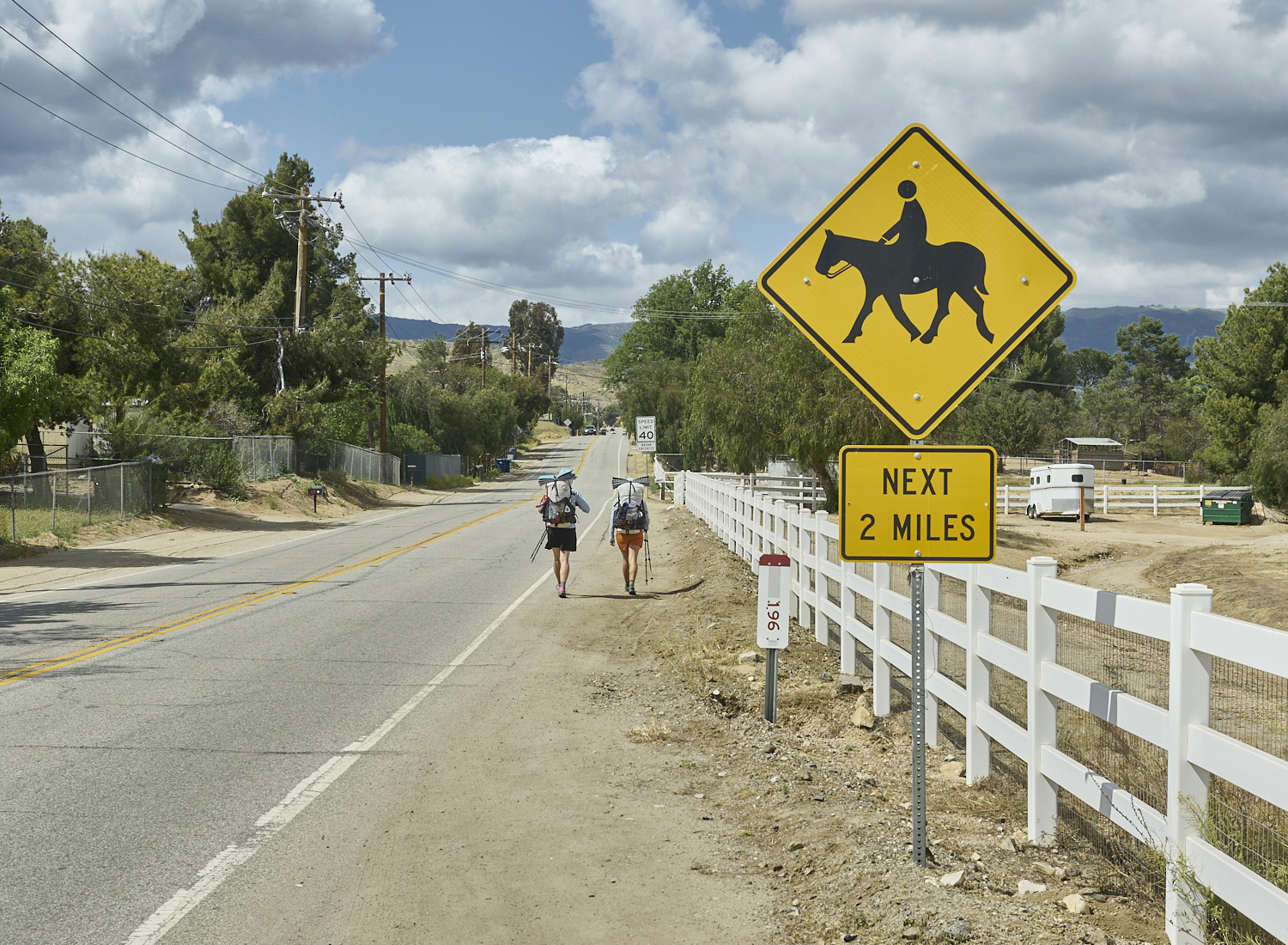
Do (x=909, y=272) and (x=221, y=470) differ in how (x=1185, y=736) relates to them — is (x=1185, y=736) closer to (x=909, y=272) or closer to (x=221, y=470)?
(x=909, y=272)

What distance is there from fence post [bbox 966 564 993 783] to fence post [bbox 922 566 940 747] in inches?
25.4

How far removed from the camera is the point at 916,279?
492 cm

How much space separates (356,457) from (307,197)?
12.9 metres

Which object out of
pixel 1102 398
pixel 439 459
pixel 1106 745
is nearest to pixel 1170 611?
pixel 1106 745

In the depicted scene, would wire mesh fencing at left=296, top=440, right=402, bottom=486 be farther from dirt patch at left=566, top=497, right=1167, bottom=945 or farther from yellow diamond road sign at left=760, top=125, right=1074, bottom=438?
yellow diamond road sign at left=760, top=125, right=1074, bottom=438

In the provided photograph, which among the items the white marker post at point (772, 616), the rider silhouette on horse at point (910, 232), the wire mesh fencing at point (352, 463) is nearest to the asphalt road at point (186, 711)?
the white marker post at point (772, 616)

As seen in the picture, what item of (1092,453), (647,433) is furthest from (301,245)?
(1092,453)

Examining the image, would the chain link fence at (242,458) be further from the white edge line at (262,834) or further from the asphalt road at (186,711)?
the white edge line at (262,834)

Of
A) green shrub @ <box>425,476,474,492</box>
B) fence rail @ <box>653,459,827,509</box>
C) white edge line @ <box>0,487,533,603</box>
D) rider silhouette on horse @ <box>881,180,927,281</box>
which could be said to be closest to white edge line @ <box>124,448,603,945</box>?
rider silhouette on horse @ <box>881,180,927,281</box>

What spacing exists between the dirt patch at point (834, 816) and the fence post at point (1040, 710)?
0.44 feet

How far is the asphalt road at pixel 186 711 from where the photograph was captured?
5082 mm

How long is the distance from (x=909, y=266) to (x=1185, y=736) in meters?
2.30

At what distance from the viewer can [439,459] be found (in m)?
68.5

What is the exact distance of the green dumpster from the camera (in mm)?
42156
